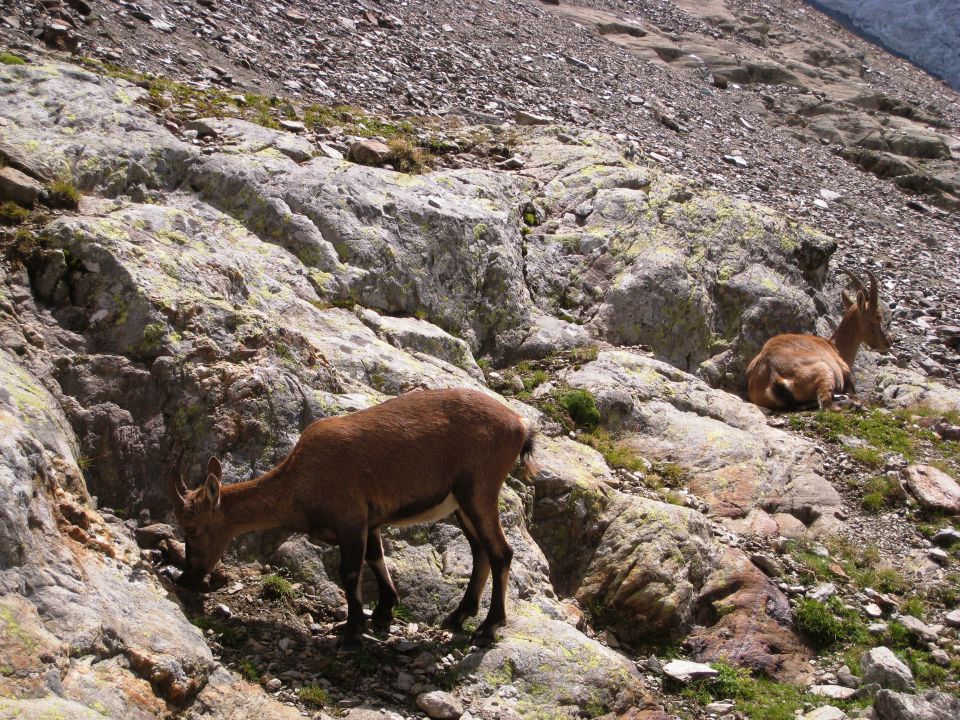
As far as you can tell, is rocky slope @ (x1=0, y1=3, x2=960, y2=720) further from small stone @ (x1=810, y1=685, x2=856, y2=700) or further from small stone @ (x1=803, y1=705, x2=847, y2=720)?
small stone @ (x1=803, y1=705, x2=847, y2=720)

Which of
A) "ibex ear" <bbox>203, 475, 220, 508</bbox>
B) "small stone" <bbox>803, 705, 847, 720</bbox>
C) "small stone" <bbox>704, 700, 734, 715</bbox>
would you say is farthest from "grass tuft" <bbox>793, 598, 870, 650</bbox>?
"ibex ear" <bbox>203, 475, 220, 508</bbox>

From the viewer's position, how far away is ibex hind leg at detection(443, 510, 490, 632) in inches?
301

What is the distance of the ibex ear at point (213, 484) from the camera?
707 centimetres

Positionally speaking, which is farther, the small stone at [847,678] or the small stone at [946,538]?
the small stone at [946,538]

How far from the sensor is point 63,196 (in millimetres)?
9367

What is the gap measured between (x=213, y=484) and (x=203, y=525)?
34 centimetres

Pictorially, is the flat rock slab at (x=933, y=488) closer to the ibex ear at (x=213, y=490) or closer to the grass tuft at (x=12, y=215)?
the ibex ear at (x=213, y=490)

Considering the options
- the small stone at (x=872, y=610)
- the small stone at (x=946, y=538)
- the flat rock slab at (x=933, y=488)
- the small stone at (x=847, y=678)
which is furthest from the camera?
the flat rock slab at (x=933, y=488)

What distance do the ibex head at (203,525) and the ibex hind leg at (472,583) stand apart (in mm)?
1986

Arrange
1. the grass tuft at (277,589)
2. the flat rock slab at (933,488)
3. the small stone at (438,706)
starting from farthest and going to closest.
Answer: the flat rock slab at (933,488), the grass tuft at (277,589), the small stone at (438,706)

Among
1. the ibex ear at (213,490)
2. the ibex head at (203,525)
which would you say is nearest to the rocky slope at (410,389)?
the ibex head at (203,525)

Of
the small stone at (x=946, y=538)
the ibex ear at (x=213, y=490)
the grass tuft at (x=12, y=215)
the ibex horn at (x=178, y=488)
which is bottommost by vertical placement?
the small stone at (x=946, y=538)

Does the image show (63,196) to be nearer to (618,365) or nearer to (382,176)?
(382,176)

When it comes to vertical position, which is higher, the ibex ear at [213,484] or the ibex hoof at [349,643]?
the ibex ear at [213,484]
